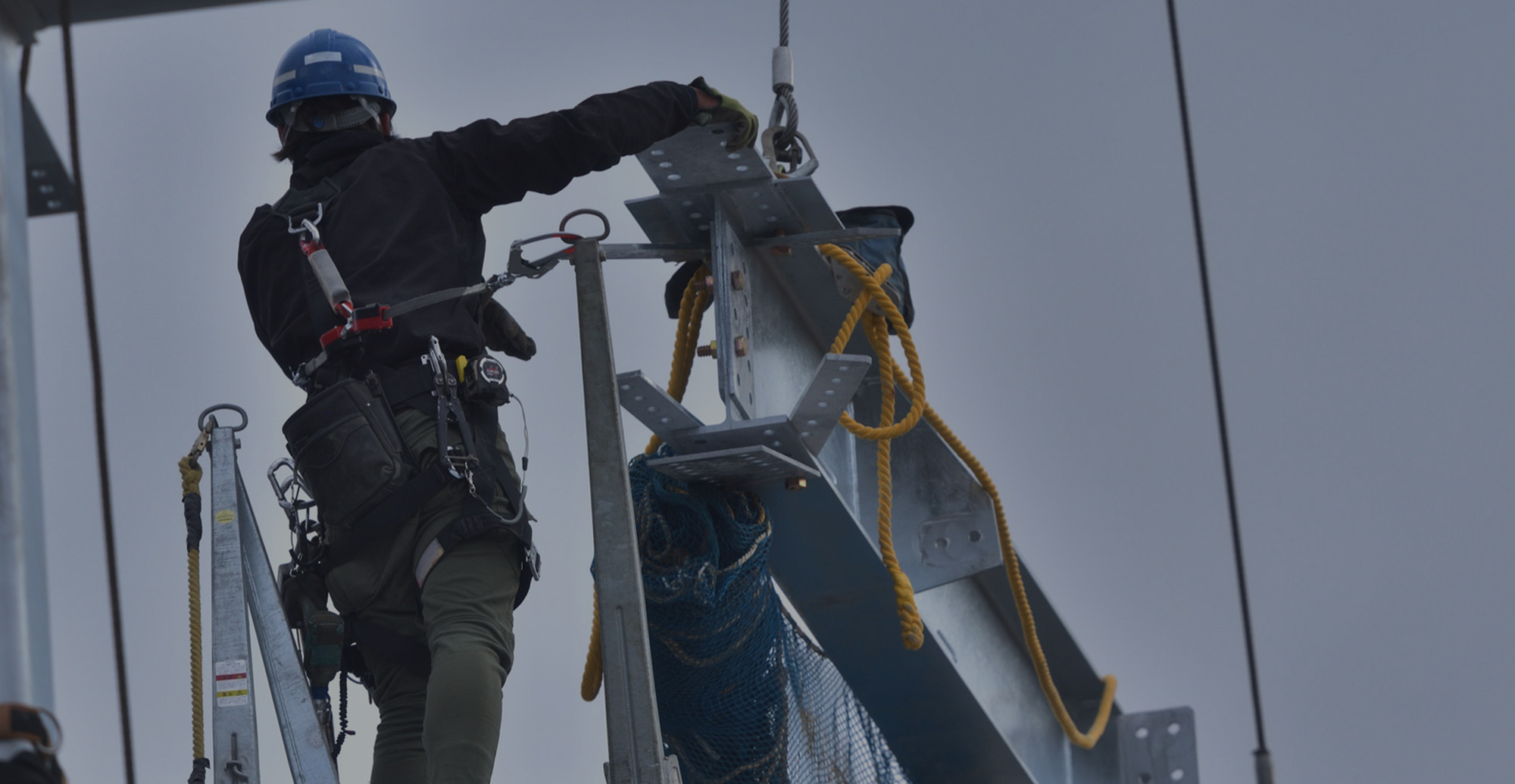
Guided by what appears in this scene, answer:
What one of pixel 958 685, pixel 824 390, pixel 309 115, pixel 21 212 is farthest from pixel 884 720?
pixel 21 212

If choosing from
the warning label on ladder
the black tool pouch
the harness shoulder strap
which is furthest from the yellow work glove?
the warning label on ladder

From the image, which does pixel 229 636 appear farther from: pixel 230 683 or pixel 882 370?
pixel 882 370

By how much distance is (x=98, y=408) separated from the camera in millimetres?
1961

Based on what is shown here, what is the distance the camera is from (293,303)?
3592 millimetres

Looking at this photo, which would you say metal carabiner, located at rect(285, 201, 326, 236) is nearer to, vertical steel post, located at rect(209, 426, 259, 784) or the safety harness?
the safety harness

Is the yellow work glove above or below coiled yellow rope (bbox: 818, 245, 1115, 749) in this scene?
above

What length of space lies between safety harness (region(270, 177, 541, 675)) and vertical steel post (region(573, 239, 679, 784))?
219 mm

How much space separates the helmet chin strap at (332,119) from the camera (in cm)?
378

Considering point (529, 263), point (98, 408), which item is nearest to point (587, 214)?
point (529, 263)

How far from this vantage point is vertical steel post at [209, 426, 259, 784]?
10.2ft

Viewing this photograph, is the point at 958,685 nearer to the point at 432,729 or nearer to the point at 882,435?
the point at 882,435

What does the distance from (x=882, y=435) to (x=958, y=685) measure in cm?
75

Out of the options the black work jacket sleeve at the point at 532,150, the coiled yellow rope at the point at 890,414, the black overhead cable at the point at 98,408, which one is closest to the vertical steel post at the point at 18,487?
the black overhead cable at the point at 98,408

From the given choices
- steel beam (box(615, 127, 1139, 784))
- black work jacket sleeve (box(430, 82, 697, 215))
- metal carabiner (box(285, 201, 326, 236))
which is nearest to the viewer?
metal carabiner (box(285, 201, 326, 236))
